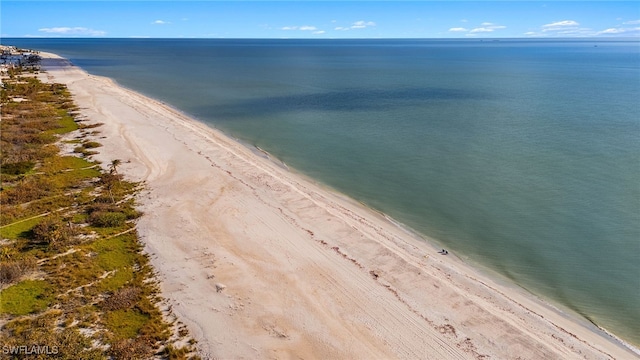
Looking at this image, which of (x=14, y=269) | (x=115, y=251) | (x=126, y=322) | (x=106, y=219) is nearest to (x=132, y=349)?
(x=126, y=322)

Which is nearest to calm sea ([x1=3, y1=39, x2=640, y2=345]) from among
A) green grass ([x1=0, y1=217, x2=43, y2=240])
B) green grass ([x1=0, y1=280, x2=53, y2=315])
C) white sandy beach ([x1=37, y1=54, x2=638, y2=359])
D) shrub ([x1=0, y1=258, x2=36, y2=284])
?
white sandy beach ([x1=37, y1=54, x2=638, y2=359])

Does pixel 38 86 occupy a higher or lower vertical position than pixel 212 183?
higher

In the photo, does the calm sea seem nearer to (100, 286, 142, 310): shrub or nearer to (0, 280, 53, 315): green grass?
(100, 286, 142, 310): shrub

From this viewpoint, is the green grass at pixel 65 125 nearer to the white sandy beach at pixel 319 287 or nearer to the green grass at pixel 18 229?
the white sandy beach at pixel 319 287

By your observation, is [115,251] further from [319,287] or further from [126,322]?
[319,287]

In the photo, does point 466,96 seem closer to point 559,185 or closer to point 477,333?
point 559,185

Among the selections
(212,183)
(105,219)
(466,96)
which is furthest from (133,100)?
(466,96)
